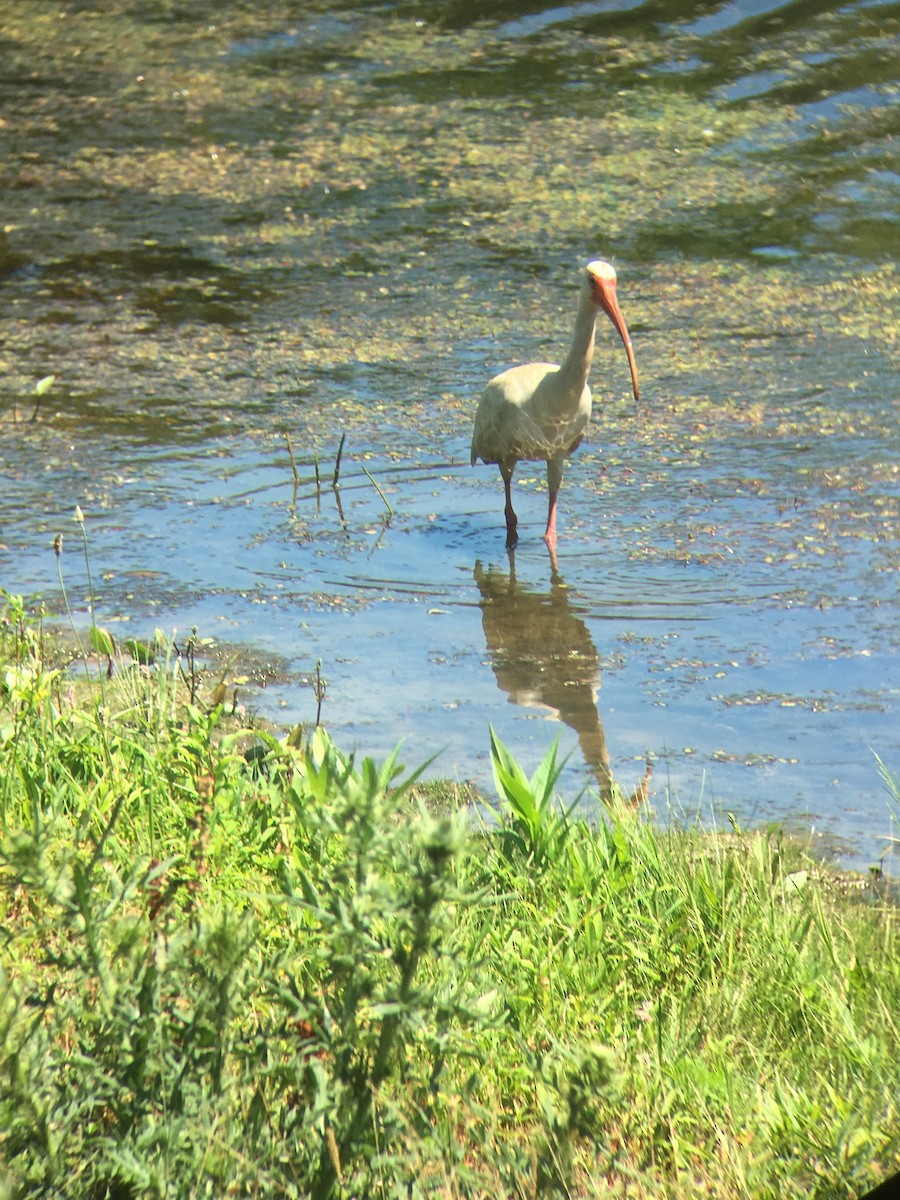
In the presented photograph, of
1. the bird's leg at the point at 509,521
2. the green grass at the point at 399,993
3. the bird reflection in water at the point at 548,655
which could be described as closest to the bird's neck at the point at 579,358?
the bird's leg at the point at 509,521

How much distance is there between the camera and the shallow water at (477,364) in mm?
4902

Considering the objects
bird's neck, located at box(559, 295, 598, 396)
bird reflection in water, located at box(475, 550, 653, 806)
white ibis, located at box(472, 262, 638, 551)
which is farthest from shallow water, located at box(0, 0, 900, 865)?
bird's neck, located at box(559, 295, 598, 396)

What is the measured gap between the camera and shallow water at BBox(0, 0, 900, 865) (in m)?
4.90

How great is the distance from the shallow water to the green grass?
84 cm

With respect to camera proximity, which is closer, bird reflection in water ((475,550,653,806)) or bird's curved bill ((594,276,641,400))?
bird reflection in water ((475,550,653,806))

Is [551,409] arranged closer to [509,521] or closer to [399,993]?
[509,521]

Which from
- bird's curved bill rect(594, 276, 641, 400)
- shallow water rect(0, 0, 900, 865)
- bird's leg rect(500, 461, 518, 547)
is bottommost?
bird's leg rect(500, 461, 518, 547)

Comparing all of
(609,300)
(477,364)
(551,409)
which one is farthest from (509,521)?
(477,364)

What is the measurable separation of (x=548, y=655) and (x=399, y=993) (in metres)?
3.30

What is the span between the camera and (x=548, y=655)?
17.4 ft

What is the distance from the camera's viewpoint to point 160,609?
18.2ft

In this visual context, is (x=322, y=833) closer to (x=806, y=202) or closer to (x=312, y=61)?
(x=806, y=202)

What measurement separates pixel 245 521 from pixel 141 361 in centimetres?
232

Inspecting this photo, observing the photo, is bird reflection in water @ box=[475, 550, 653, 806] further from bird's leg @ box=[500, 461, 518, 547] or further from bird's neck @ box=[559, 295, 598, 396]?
bird's neck @ box=[559, 295, 598, 396]
